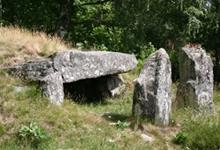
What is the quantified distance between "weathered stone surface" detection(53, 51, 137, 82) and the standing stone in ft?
7.34

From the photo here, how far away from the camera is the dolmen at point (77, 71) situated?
14.5 meters

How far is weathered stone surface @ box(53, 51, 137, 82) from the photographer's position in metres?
15.4

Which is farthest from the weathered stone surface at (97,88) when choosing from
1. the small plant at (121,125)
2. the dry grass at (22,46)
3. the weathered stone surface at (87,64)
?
the small plant at (121,125)

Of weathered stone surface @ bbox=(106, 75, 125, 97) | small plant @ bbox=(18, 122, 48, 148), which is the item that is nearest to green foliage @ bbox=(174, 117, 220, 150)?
small plant @ bbox=(18, 122, 48, 148)

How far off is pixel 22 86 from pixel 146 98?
125 inches

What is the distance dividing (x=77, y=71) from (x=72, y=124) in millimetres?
2787

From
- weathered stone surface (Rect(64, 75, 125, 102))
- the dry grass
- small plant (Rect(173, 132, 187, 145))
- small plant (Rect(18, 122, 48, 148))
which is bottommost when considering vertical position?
small plant (Rect(173, 132, 187, 145))

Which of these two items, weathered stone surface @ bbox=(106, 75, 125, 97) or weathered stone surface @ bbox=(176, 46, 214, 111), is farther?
weathered stone surface @ bbox=(106, 75, 125, 97)

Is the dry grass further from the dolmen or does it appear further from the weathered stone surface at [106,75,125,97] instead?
the weathered stone surface at [106,75,125,97]

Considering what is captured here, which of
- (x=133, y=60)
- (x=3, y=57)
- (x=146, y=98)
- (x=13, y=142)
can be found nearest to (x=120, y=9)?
(x=133, y=60)

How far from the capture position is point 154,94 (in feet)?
45.4

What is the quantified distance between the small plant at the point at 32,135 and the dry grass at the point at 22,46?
363cm

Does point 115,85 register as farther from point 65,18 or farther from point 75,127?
point 65,18

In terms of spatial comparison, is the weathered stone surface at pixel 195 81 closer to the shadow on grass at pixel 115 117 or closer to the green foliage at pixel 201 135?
the green foliage at pixel 201 135
